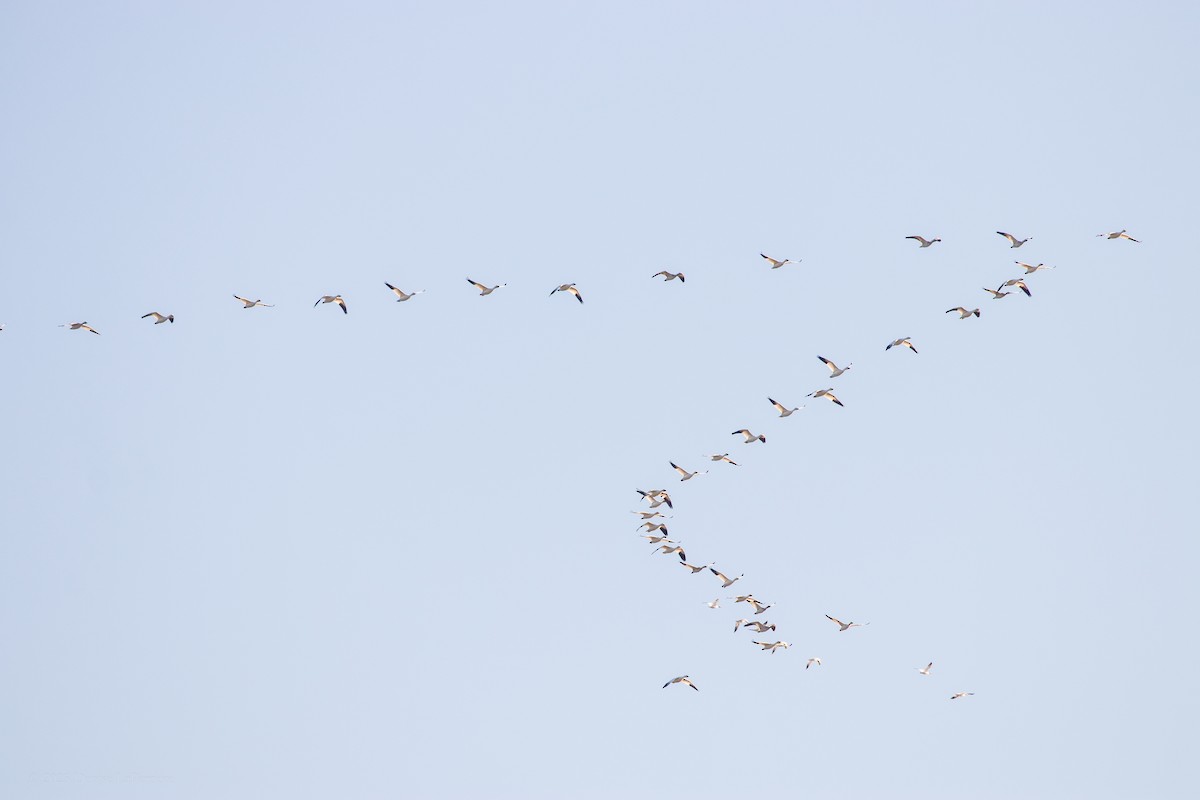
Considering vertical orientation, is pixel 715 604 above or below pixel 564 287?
below

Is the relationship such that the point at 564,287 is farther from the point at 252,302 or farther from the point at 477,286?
the point at 252,302

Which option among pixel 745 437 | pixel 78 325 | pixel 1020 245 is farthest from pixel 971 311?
pixel 78 325

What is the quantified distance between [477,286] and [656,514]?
1577cm

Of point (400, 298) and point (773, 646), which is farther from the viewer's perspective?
point (773, 646)

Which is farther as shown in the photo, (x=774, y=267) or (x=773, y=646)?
(x=773, y=646)

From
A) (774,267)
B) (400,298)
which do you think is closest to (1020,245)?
(774,267)

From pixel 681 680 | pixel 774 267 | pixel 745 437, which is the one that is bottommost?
pixel 681 680

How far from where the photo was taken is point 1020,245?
123250mm

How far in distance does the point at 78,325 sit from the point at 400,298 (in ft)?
55.4

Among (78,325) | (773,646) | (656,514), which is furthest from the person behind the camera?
(773,646)

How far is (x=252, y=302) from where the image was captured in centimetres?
12294

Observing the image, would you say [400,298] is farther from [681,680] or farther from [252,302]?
[681,680]

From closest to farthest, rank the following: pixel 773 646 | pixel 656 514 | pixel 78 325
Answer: pixel 78 325 → pixel 656 514 → pixel 773 646

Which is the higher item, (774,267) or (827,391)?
(774,267)
